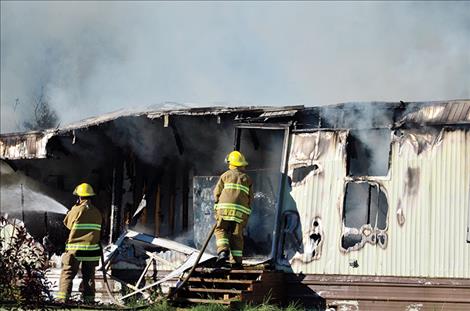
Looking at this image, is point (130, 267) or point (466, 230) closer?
point (466, 230)

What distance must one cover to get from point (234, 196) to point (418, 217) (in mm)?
2739

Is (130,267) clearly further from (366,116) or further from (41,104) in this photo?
(41,104)

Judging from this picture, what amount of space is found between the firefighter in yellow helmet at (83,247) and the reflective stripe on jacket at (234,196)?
211 centimetres

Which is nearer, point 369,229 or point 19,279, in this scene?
point 19,279

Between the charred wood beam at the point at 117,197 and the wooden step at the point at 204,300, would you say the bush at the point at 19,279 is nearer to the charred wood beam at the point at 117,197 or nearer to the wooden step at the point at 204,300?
the wooden step at the point at 204,300

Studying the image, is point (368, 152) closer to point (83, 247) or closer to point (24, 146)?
point (83, 247)

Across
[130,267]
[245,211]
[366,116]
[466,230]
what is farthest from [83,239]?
[466,230]

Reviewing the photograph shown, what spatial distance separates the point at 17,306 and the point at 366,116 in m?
6.03

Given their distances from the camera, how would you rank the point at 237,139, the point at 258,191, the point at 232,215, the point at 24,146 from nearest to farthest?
the point at 232,215
the point at 237,139
the point at 258,191
the point at 24,146

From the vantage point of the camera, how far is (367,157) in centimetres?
1258

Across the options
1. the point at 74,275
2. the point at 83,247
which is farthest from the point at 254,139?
the point at 74,275

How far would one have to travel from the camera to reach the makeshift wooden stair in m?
11.6

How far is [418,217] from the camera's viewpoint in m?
11.9

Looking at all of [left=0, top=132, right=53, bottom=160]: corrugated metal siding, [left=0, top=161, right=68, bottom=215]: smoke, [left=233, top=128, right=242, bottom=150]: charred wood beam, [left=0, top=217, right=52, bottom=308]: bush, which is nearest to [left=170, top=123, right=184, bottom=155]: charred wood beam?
[left=233, top=128, right=242, bottom=150]: charred wood beam
